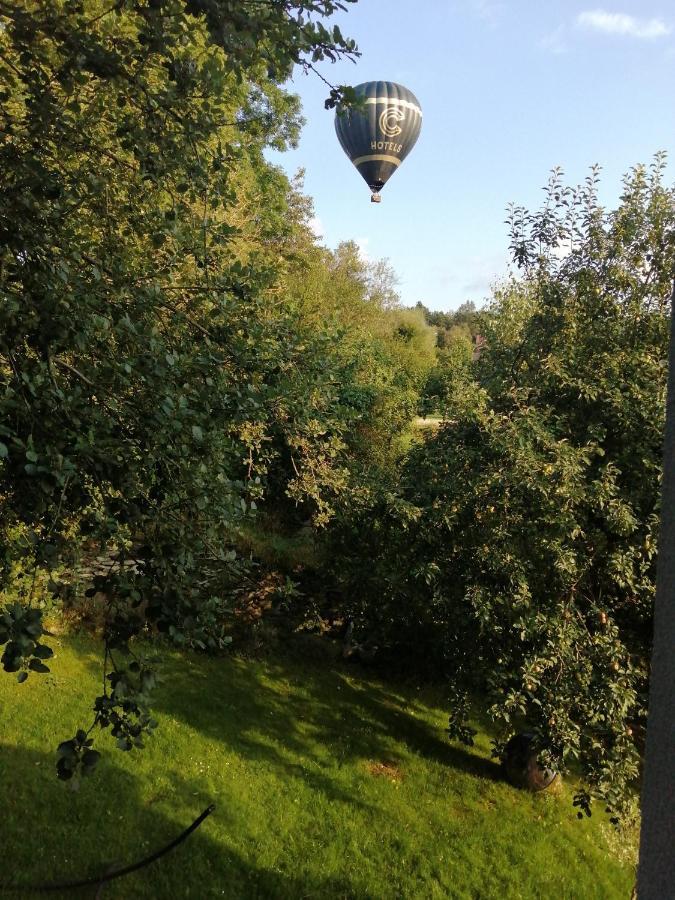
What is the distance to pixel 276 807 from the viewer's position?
11.1 metres

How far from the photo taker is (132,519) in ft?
→ 15.3

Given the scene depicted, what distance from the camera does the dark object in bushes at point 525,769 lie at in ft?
43.2

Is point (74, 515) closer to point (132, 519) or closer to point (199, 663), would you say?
point (132, 519)

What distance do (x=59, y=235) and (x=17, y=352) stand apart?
3.63 feet

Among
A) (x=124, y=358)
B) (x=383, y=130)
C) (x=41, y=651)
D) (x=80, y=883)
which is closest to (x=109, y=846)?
(x=80, y=883)

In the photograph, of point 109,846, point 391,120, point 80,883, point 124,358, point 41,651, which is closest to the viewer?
point 41,651

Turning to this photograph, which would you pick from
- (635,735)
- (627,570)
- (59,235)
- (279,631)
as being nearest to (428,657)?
(279,631)

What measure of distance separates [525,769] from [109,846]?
26.5 ft

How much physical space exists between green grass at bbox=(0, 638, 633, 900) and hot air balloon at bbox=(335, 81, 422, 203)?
16.8 meters

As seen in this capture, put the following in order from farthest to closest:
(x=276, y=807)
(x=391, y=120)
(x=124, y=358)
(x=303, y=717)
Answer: (x=391, y=120) → (x=303, y=717) → (x=276, y=807) → (x=124, y=358)

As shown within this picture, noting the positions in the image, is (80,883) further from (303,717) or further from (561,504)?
(561,504)

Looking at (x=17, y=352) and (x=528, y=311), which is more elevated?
(x=528, y=311)

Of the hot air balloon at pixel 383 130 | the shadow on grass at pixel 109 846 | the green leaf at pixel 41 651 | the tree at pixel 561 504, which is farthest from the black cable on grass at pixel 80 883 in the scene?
the hot air balloon at pixel 383 130

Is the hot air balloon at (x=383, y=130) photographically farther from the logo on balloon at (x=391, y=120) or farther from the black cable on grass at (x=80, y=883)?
the black cable on grass at (x=80, y=883)
